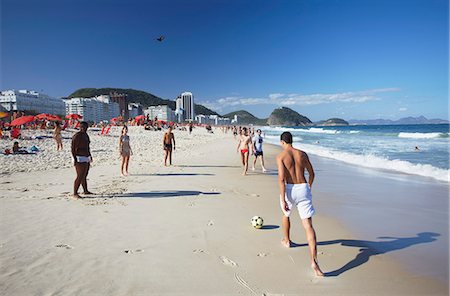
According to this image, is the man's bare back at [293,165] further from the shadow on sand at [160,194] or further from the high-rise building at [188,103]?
the high-rise building at [188,103]

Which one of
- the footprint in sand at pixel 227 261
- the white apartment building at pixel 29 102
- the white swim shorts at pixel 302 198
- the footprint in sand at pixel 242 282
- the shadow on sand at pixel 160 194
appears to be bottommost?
the footprint in sand at pixel 242 282

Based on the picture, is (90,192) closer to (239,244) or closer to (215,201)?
(215,201)

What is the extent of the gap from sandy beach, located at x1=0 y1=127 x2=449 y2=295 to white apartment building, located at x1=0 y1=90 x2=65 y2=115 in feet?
183

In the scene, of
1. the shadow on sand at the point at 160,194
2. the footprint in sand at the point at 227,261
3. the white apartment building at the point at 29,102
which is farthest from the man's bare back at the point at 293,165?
the white apartment building at the point at 29,102

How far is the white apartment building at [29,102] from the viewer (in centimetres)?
5256

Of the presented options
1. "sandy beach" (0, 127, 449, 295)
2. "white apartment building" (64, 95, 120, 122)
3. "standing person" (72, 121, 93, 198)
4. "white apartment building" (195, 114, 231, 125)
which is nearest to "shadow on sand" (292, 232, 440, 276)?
"sandy beach" (0, 127, 449, 295)

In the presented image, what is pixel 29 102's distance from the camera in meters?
56.4

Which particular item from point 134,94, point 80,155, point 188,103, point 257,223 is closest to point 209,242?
point 257,223

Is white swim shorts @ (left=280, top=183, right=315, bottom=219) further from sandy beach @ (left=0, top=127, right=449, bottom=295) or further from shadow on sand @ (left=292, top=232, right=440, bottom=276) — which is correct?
shadow on sand @ (left=292, top=232, right=440, bottom=276)

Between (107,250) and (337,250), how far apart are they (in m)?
3.29

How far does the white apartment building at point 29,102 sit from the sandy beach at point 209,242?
5590 cm

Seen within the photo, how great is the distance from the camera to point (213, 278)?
10.9 ft

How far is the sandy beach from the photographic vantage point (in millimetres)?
3217

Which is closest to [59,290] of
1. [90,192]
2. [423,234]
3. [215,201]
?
[215,201]
